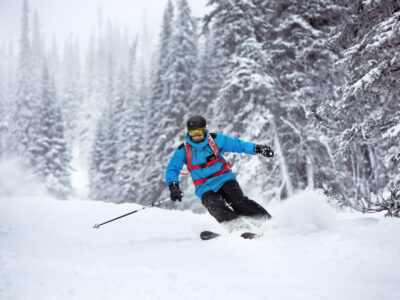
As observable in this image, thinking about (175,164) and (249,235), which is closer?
(249,235)

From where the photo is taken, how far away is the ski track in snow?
238 centimetres

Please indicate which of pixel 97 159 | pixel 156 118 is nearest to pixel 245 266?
pixel 156 118

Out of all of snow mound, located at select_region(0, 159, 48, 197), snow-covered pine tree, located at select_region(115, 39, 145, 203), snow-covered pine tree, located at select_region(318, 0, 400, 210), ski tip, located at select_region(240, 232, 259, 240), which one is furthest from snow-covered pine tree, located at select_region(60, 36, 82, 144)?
snow-covered pine tree, located at select_region(318, 0, 400, 210)

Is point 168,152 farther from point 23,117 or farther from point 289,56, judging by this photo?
point 23,117

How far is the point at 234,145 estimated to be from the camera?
5.40m

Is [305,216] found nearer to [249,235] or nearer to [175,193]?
[249,235]

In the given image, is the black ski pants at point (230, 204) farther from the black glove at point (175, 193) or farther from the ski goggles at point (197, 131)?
the ski goggles at point (197, 131)

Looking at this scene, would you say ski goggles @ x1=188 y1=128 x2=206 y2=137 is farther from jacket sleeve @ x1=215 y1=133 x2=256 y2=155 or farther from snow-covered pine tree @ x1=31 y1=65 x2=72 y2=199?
snow-covered pine tree @ x1=31 y1=65 x2=72 y2=199

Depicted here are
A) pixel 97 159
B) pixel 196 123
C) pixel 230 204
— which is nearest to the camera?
pixel 196 123

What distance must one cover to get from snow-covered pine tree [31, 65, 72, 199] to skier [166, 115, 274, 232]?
89.2ft

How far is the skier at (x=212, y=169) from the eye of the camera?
5043 mm

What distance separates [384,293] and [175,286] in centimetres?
167

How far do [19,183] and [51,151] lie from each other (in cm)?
415

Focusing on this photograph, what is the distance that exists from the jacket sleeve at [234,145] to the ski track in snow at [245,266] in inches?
48.5
